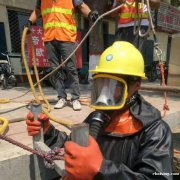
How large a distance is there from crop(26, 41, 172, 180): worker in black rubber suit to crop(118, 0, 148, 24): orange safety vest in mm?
1856

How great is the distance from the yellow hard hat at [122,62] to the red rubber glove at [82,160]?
56 cm

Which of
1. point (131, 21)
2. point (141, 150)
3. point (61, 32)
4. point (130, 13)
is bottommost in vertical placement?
point (141, 150)

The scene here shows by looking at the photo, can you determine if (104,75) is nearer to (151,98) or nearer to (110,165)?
(110,165)

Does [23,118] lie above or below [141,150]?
below

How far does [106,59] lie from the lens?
5.50 ft

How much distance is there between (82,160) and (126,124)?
499mm

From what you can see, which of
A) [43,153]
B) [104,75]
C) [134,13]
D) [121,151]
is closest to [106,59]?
[104,75]

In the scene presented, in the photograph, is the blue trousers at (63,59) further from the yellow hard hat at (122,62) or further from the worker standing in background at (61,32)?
the yellow hard hat at (122,62)

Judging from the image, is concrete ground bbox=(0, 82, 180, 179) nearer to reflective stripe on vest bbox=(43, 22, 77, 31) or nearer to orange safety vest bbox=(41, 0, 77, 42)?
orange safety vest bbox=(41, 0, 77, 42)

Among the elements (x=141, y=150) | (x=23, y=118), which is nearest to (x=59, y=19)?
(x=23, y=118)

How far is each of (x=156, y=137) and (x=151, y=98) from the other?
373 centimetres

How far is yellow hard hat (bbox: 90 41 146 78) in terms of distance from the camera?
1.57 meters

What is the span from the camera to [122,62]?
5.23 ft

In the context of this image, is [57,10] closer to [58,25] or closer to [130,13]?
[58,25]
